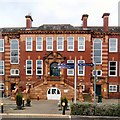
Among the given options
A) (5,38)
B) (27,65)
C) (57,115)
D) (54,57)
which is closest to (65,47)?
(54,57)

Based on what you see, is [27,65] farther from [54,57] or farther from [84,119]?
[84,119]

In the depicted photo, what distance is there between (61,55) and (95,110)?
1744cm

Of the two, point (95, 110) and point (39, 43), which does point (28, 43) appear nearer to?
point (39, 43)

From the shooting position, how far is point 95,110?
70.8 feet

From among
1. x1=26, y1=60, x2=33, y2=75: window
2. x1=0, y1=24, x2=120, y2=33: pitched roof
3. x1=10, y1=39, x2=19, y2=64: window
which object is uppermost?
x1=0, y1=24, x2=120, y2=33: pitched roof

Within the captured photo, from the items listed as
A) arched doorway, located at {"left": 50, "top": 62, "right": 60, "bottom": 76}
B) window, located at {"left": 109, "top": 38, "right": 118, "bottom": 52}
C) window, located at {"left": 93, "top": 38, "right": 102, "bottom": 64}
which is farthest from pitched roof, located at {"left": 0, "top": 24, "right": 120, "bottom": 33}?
arched doorway, located at {"left": 50, "top": 62, "right": 60, "bottom": 76}

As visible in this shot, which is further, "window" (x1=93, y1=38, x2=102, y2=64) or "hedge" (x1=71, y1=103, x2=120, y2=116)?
"window" (x1=93, y1=38, x2=102, y2=64)

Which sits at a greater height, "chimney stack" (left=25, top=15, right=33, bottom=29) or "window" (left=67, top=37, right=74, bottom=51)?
"chimney stack" (left=25, top=15, right=33, bottom=29)

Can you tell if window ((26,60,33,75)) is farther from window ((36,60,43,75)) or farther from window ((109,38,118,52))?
window ((109,38,118,52))

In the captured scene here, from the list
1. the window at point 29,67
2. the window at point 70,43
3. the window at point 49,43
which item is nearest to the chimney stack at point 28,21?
the window at point 49,43

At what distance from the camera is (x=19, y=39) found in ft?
130

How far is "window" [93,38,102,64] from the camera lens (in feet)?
129

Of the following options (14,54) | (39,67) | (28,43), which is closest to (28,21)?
(28,43)

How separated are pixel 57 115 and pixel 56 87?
13.9 metres
